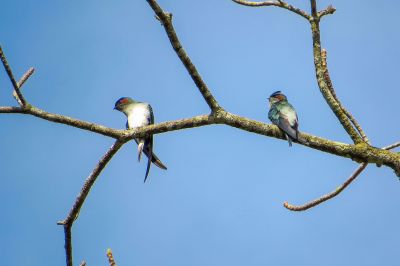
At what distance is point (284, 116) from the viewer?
17.3 feet

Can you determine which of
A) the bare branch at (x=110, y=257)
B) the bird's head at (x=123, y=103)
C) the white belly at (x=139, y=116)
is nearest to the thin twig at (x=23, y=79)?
the bare branch at (x=110, y=257)

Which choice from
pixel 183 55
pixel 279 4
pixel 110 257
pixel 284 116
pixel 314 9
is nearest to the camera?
pixel 110 257

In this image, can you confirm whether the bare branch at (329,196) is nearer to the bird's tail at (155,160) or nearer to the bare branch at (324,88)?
the bare branch at (324,88)

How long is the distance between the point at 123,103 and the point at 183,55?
164 inches

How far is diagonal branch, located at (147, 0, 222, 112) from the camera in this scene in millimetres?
3928

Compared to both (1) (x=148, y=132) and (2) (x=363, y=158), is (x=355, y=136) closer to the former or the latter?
(2) (x=363, y=158)

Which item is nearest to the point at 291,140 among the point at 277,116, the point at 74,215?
the point at 277,116

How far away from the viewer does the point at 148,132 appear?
15.1ft

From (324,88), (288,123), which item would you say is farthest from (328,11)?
(288,123)

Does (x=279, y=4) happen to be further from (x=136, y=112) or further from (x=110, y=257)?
(x=136, y=112)

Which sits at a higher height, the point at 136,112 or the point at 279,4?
the point at 136,112

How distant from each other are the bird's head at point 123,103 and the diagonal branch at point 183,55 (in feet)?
12.7

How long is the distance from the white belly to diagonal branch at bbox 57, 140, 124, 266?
10.2ft

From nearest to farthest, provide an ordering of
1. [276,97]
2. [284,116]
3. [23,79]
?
[23,79]
[284,116]
[276,97]
